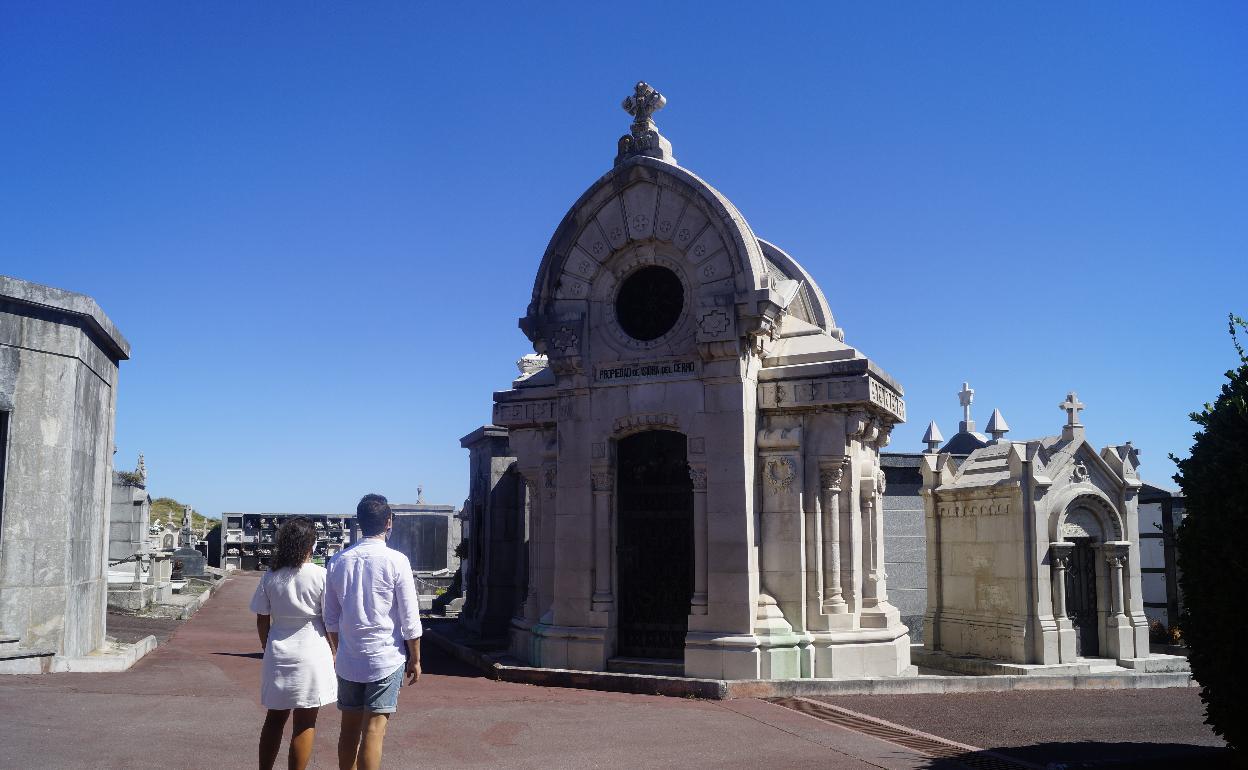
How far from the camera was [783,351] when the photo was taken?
14.7 m

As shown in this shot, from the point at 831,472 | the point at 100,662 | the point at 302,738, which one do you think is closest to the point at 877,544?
the point at 831,472

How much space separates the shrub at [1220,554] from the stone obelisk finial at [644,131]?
8.58m

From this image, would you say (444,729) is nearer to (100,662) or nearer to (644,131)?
(100,662)

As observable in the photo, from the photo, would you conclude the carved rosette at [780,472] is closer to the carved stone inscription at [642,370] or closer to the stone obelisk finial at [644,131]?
the carved stone inscription at [642,370]

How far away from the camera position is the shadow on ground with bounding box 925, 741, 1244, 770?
8.13 m

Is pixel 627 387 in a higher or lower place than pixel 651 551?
higher

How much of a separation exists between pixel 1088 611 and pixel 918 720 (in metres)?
7.94

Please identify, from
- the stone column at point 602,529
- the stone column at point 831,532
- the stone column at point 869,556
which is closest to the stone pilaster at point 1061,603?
the stone column at point 869,556

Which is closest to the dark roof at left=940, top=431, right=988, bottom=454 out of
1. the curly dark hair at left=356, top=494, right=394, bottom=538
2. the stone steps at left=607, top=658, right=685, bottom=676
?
the stone steps at left=607, top=658, right=685, bottom=676

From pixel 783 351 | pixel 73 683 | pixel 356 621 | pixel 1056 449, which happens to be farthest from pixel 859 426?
pixel 73 683

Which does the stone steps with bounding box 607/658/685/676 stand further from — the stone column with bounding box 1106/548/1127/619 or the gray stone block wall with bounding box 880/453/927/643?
the stone column with bounding box 1106/548/1127/619

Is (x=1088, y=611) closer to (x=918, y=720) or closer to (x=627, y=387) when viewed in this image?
(x=918, y=720)

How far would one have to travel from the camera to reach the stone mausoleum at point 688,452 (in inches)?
538

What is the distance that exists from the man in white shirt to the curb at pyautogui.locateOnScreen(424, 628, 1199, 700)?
23.3 ft
